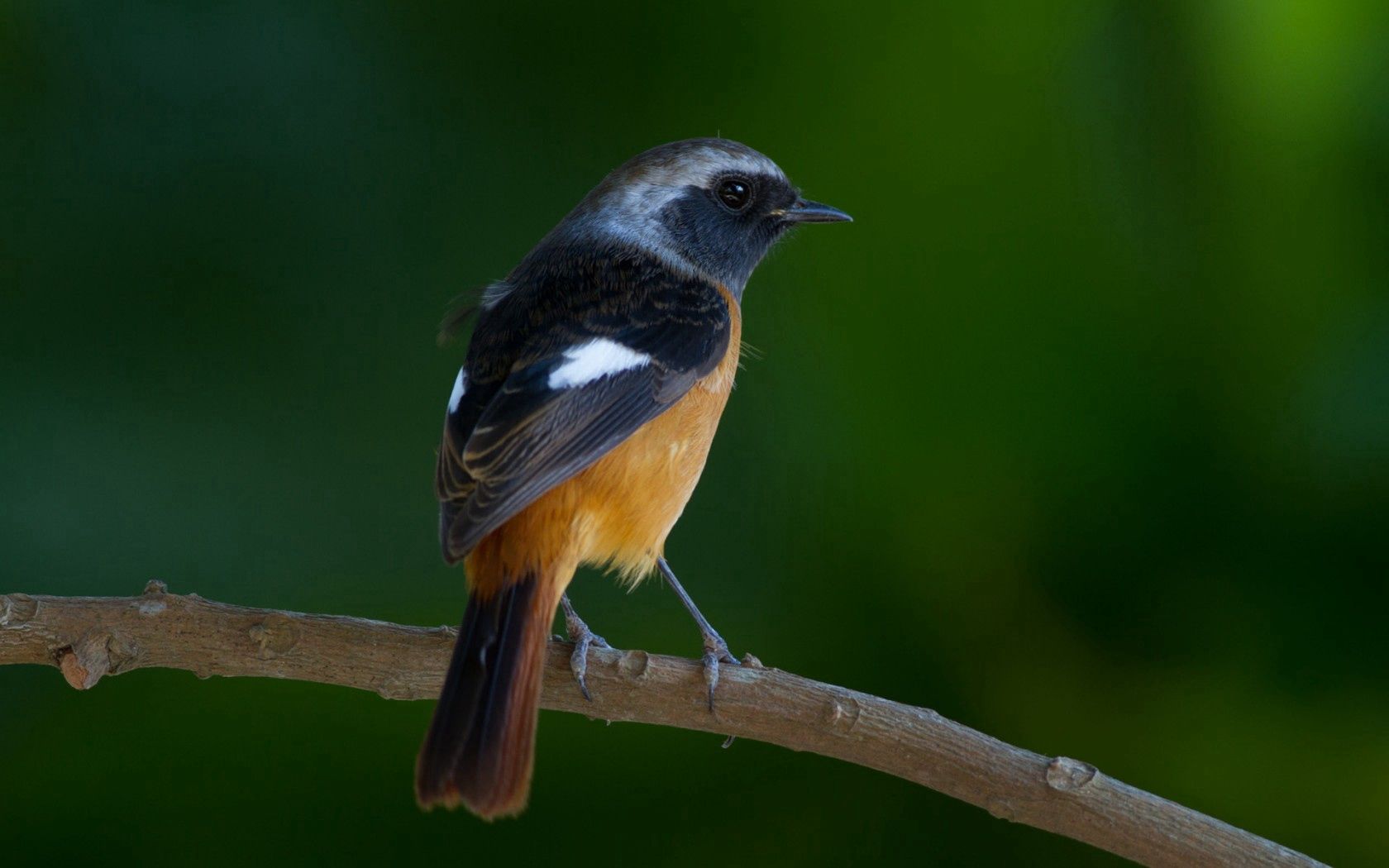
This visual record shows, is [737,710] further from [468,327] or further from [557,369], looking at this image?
[468,327]

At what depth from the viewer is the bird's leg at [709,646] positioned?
2326 millimetres

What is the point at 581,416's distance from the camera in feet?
7.62

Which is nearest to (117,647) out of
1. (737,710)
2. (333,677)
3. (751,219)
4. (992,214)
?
(333,677)

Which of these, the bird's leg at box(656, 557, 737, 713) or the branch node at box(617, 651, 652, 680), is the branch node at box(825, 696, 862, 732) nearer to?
the bird's leg at box(656, 557, 737, 713)

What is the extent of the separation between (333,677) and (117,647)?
360 millimetres

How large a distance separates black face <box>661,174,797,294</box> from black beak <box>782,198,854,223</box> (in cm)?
1

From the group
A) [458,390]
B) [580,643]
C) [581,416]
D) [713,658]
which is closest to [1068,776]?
[713,658]

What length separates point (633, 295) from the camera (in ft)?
8.54

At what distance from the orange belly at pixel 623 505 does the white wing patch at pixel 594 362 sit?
0.11 metres

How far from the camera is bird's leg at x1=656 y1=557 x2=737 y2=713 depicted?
2.33 m

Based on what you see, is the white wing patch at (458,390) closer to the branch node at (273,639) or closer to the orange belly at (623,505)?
the orange belly at (623,505)

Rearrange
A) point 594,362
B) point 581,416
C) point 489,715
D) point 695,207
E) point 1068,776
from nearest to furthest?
point 489,715, point 1068,776, point 581,416, point 594,362, point 695,207

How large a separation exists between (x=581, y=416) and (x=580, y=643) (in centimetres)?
39

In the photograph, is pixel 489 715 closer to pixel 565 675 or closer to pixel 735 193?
pixel 565 675
